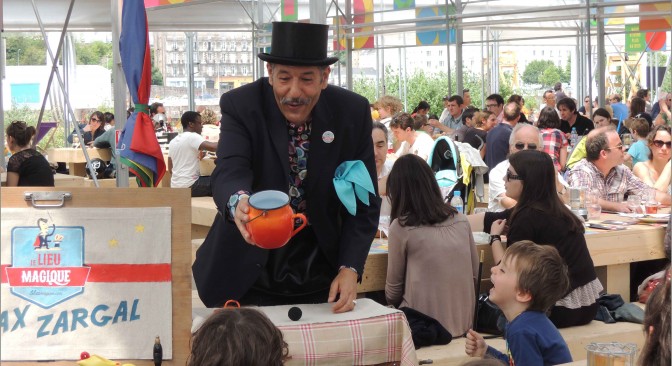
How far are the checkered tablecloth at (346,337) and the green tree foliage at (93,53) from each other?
27.1 m

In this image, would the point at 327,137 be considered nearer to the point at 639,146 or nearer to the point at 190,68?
the point at 639,146

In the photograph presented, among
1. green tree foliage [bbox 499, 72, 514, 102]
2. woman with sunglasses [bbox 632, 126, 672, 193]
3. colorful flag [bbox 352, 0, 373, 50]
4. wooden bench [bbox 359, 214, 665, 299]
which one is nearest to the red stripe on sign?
wooden bench [bbox 359, 214, 665, 299]

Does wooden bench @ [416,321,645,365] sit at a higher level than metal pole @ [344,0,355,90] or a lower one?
lower

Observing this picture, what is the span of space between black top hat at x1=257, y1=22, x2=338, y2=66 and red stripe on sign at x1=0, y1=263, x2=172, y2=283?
65 cm

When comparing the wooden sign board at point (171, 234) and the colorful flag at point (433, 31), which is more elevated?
the colorful flag at point (433, 31)

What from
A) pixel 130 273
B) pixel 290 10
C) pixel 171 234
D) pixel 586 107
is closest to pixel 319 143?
pixel 171 234

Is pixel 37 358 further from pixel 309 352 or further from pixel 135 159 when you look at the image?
pixel 135 159

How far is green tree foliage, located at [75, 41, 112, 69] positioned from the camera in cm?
2888

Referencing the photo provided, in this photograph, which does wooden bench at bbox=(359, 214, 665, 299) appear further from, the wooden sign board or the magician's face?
the wooden sign board

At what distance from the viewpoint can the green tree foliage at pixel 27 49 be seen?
2725cm

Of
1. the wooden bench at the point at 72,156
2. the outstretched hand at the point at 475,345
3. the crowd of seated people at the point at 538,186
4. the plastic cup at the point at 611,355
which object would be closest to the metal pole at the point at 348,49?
the wooden bench at the point at 72,156

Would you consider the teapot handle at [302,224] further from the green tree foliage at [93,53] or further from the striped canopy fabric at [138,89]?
the green tree foliage at [93,53]

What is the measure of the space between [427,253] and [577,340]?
0.81 meters

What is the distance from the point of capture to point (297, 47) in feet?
8.77
